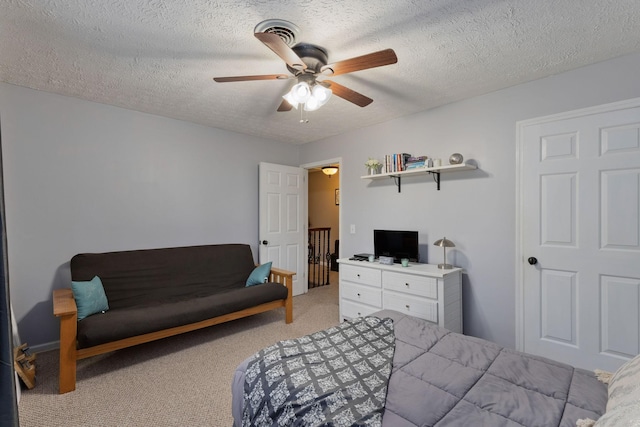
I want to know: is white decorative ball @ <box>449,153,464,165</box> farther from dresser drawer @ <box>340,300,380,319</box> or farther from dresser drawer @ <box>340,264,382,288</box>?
dresser drawer @ <box>340,300,380,319</box>

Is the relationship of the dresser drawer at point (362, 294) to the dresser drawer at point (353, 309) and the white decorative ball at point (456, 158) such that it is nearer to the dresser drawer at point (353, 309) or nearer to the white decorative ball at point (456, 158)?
the dresser drawer at point (353, 309)

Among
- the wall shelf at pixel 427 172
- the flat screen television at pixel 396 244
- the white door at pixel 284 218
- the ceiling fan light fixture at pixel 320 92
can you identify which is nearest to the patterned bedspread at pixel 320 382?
the ceiling fan light fixture at pixel 320 92

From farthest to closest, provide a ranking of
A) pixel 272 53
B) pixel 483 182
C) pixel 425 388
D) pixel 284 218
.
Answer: pixel 284 218
pixel 483 182
pixel 272 53
pixel 425 388

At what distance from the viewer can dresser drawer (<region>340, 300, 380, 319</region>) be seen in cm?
326

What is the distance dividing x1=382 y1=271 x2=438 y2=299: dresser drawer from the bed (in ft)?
3.42

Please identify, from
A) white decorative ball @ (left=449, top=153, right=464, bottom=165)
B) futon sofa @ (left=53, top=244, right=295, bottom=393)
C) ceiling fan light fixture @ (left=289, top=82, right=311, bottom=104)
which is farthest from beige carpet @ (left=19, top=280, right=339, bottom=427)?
white decorative ball @ (left=449, top=153, right=464, bottom=165)

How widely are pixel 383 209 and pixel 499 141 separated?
1.43 meters

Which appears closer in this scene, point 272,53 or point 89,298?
point 272,53

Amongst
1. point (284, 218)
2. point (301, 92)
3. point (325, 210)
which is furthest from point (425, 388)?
point (325, 210)

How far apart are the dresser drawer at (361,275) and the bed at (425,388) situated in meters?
1.44

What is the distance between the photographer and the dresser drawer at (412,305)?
8.99 ft

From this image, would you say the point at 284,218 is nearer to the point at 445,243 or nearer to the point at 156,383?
the point at 445,243

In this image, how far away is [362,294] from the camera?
3.30 m

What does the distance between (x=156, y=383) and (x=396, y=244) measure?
2564 millimetres
